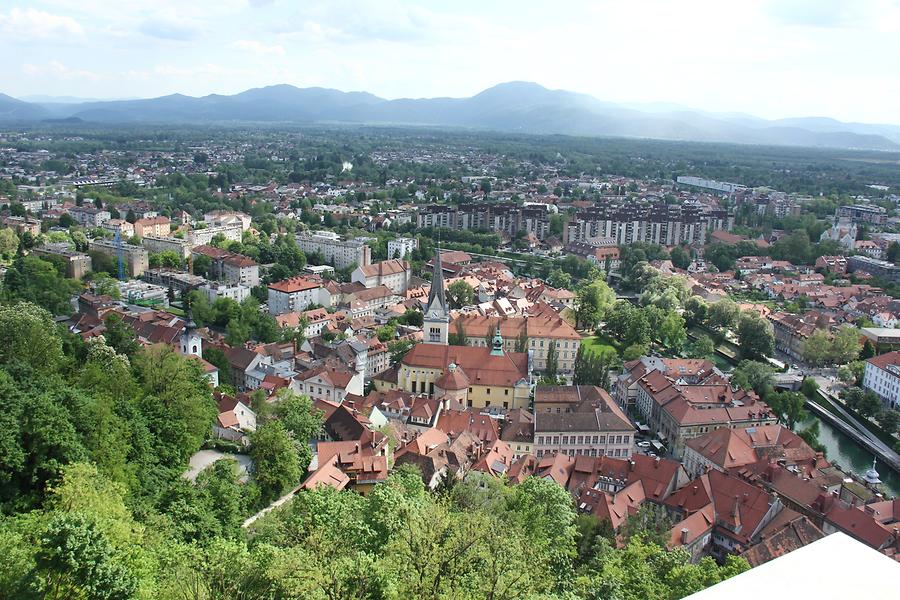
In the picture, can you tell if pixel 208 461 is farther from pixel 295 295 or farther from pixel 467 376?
pixel 295 295

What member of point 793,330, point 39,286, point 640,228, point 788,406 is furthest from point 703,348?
point 640,228

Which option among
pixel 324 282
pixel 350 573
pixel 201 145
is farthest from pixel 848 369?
pixel 201 145

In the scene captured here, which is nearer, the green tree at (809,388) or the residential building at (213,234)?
the green tree at (809,388)

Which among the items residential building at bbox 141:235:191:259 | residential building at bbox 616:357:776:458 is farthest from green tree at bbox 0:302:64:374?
residential building at bbox 141:235:191:259

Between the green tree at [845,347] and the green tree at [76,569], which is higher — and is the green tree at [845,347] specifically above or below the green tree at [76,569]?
below

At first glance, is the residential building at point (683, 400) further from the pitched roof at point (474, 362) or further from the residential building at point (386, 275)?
the residential building at point (386, 275)

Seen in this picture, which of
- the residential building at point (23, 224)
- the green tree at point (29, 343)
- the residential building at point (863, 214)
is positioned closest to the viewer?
the green tree at point (29, 343)

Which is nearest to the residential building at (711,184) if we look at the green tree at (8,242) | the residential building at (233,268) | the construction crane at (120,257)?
the residential building at (233,268)
